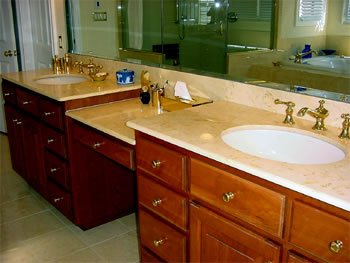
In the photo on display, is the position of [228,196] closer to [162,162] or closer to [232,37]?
[162,162]

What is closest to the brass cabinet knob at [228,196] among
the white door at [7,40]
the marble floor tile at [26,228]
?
the marble floor tile at [26,228]

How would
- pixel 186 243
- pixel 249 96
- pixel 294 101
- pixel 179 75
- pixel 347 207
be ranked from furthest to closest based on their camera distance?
1. pixel 179 75
2. pixel 249 96
3. pixel 294 101
4. pixel 186 243
5. pixel 347 207

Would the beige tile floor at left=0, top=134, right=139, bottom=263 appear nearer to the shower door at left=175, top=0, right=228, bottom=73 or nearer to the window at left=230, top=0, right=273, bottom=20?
the shower door at left=175, top=0, right=228, bottom=73

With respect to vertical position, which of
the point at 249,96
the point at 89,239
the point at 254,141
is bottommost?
the point at 89,239

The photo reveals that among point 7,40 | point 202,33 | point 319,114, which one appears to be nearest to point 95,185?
point 202,33

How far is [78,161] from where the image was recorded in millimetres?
2322

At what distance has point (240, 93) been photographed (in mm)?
1927

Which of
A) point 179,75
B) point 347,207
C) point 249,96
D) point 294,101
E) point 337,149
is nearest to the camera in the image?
point 347,207

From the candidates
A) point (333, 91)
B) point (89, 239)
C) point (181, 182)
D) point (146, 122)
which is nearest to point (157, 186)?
point (181, 182)

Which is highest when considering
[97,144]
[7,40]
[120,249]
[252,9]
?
[252,9]

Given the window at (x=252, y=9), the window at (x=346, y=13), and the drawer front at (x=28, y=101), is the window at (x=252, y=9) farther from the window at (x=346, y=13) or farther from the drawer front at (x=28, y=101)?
the drawer front at (x=28, y=101)

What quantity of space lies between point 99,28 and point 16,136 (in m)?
1.08

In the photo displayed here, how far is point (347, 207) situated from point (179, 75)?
1.45m

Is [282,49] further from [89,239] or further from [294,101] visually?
[89,239]
